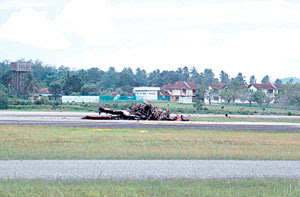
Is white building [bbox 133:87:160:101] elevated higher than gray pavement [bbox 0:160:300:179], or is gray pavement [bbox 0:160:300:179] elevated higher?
white building [bbox 133:87:160:101]

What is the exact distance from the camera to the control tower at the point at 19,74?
3762 inches

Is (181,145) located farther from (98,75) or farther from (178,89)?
(98,75)

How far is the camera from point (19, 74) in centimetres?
9638

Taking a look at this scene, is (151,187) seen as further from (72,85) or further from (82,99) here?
(72,85)

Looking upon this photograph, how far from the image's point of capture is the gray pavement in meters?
12.2

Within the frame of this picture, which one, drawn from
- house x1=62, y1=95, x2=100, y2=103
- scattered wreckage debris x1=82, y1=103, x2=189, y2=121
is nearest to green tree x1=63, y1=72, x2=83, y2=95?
house x1=62, y1=95, x2=100, y2=103

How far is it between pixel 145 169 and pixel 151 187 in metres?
2.62

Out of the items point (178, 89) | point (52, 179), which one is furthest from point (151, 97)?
point (52, 179)

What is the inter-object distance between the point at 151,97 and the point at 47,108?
39.9 metres

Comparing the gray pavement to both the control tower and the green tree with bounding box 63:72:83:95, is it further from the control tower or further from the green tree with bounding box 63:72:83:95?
the control tower

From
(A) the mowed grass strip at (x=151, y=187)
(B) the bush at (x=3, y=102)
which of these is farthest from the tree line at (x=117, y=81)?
(A) the mowed grass strip at (x=151, y=187)

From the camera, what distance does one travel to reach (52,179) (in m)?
11.5

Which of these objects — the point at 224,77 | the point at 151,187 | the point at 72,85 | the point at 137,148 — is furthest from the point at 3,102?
the point at 224,77

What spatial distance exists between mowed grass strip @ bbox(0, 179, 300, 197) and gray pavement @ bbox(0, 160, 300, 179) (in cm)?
69
